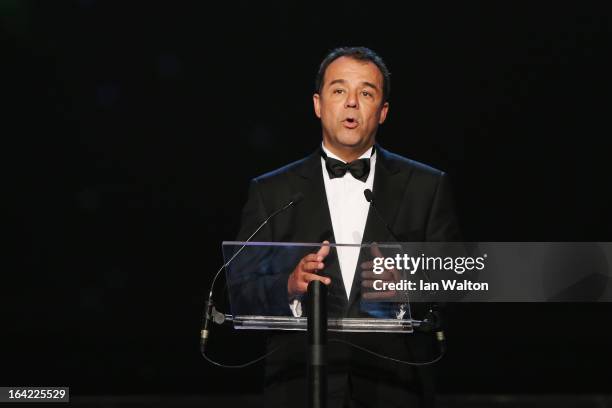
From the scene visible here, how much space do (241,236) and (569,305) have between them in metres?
2.48

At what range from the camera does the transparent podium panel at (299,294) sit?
208 centimetres

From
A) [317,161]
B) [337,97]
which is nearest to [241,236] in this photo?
[317,161]

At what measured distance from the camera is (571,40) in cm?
433

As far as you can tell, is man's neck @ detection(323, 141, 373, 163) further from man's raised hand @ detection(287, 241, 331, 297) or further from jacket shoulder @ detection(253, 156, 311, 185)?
man's raised hand @ detection(287, 241, 331, 297)

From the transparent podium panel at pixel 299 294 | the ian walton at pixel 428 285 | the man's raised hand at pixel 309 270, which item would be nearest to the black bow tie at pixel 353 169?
the ian walton at pixel 428 285

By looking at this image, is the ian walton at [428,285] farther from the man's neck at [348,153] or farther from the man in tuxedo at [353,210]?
the man's neck at [348,153]

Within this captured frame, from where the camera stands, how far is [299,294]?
211cm

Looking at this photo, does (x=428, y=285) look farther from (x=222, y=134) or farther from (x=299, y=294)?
(x=222, y=134)

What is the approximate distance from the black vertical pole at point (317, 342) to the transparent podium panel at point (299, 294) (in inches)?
2.0

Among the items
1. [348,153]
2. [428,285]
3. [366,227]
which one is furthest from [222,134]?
[428,285]

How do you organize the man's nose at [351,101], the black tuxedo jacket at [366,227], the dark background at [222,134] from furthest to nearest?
1. the dark background at [222,134]
2. the man's nose at [351,101]
3. the black tuxedo jacket at [366,227]

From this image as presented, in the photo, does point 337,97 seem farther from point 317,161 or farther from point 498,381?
point 498,381

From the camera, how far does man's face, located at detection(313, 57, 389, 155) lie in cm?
273

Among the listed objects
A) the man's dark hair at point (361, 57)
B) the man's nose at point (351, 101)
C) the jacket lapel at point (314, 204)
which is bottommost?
the jacket lapel at point (314, 204)
